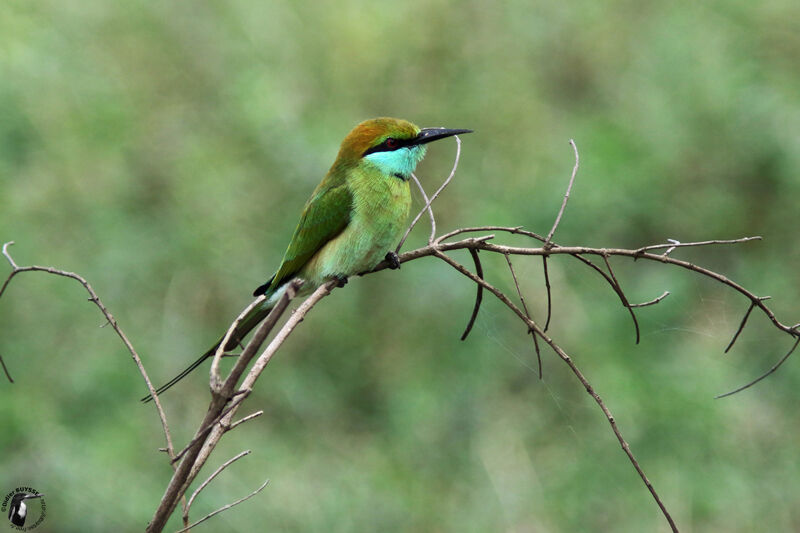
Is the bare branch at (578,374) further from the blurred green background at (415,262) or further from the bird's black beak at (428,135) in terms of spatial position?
the blurred green background at (415,262)

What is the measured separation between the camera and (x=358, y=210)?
7.77 ft

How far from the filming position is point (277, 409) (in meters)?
3.84

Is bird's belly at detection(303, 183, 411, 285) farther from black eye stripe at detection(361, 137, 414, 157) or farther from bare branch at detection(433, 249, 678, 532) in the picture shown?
bare branch at detection(433, 249, 678, 532)

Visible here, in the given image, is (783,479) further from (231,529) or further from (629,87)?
(629,87)

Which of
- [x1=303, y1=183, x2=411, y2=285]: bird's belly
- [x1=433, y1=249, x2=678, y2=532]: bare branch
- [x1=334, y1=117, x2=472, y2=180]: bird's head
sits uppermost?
[x1=334, y1=117, x2=472, y2=180]: bird's head

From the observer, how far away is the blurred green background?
335 cm

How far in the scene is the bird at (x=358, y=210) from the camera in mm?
2324

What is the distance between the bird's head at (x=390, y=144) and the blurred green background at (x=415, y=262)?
0.73 m

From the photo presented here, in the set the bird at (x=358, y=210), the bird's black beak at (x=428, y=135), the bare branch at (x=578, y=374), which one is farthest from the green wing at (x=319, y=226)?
the bare branch at (x=578, y=374)

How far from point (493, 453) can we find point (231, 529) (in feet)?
3.41

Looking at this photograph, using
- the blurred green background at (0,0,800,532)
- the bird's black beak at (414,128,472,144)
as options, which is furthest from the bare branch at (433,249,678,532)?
the blurred green background at (0,0,800,532)

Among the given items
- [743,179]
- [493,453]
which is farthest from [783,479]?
[743,179]

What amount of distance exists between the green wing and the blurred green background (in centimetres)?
73

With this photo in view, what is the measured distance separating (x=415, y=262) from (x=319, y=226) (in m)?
1.67
